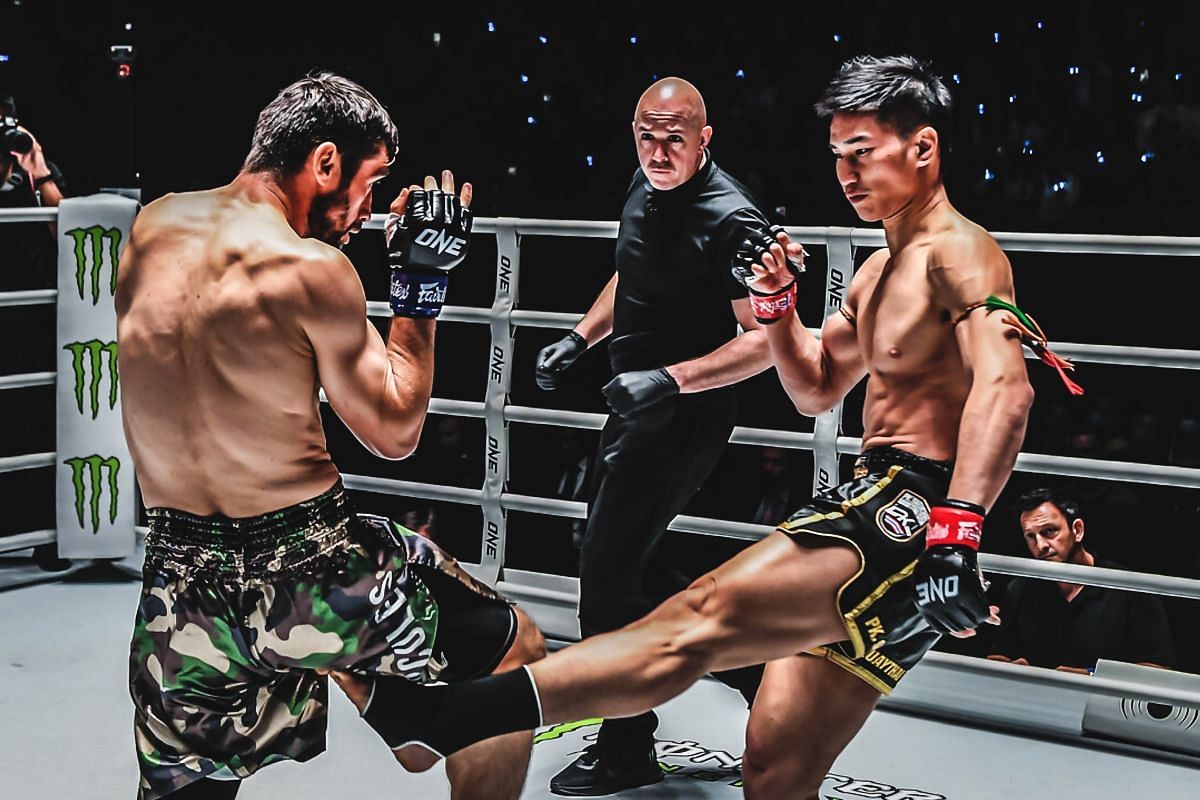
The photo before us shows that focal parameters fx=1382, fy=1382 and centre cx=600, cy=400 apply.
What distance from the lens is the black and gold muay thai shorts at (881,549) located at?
6.89 ft

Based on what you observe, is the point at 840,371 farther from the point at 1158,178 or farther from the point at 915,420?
the point at 1158,178

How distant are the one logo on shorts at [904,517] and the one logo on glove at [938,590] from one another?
0.51 ft

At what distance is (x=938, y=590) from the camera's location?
77.0 inches

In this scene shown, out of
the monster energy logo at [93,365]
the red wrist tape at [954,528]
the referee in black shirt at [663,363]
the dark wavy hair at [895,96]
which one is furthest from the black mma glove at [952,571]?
the monster energy logo at [93,365]

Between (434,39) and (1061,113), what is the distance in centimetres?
241

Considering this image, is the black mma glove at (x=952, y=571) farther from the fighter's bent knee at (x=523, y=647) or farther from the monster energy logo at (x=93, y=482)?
the monster energy logo at (x=93, y=482)

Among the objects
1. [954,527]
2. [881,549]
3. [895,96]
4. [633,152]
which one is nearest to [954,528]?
[954,527]

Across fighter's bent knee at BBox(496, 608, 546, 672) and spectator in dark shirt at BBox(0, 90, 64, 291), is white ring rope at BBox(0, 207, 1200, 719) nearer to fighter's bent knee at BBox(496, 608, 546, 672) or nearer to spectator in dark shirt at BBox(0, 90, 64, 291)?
spectator in dark shirt at BBox(0, 90, 64, 291)

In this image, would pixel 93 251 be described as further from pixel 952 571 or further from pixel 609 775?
pixel 952 571

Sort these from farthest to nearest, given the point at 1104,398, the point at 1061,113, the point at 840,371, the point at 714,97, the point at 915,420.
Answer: the point at 714,97 → the point at 1061,113 → the point at 1104,398 → the point at 840,371 → the point at 915,420

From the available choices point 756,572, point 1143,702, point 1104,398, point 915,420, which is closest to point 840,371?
point 915,420

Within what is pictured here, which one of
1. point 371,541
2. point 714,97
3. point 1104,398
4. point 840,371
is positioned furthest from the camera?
point 714,97

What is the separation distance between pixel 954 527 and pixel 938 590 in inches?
3.7

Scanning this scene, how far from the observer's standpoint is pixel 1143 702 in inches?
127
